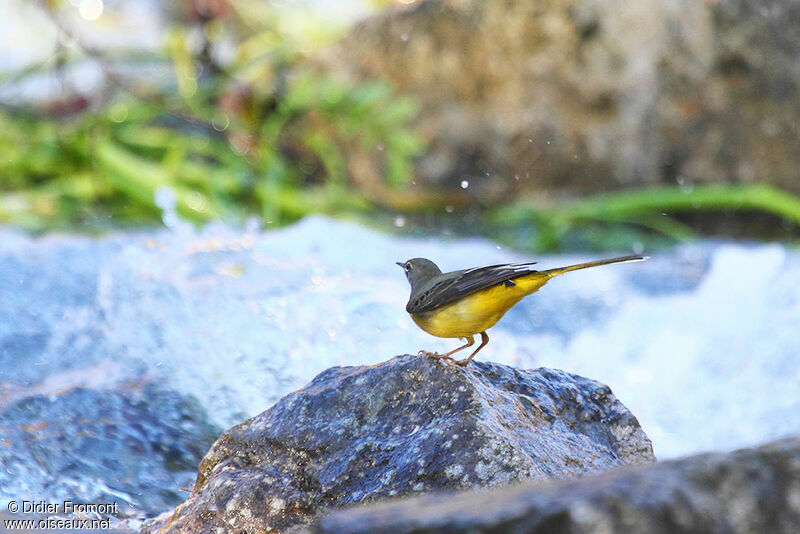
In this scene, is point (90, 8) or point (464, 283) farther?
point (90, 8)

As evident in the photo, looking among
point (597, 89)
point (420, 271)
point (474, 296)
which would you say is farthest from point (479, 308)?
point (597, 89)

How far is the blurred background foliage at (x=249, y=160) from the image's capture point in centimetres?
580

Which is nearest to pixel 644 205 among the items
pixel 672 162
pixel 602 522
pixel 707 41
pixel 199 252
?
pixel 672 162

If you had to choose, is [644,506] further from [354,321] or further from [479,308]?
[354,321]

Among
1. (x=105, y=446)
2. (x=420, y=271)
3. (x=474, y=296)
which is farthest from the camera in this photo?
(x=105, y=446)

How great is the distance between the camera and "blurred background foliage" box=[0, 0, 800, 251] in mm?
5801

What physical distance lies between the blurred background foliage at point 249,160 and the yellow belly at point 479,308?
3.43m

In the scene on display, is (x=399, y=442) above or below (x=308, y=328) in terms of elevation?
below

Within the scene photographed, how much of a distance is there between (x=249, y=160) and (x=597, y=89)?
231cm

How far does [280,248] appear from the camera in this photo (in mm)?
5203

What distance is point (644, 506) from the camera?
117cm

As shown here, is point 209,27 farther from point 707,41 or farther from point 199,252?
point 707,41

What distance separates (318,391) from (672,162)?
14.5 ft

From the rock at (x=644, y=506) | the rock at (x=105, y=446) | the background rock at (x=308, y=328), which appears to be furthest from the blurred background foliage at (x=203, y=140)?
the rock at (x=644, y=506)
